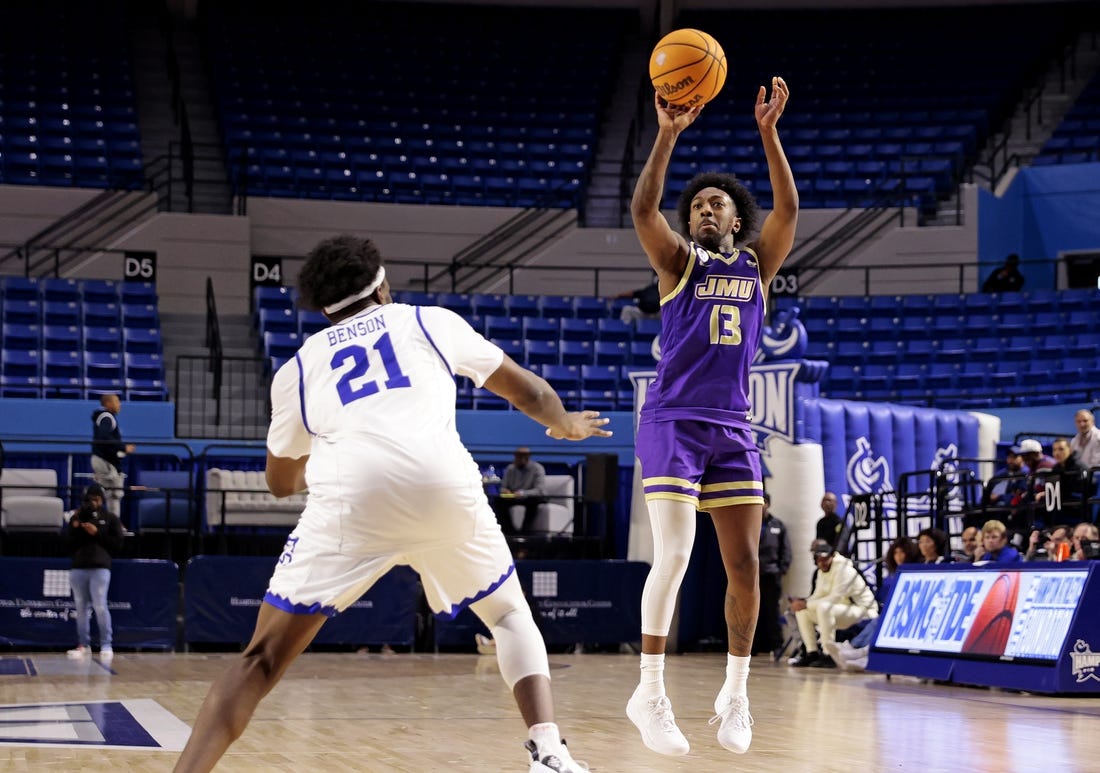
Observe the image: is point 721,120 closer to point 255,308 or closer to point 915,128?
point 915,128

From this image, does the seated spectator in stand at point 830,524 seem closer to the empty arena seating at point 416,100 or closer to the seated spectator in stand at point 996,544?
the seated spectator in stand at point 996,544

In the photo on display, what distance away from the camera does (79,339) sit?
753 inches

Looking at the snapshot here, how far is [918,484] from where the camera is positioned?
1711cm

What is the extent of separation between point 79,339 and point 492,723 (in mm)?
→ 12991

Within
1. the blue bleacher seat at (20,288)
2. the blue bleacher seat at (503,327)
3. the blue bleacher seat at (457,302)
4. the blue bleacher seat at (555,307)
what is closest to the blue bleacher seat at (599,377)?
the blue bleacher seat at (503,327)

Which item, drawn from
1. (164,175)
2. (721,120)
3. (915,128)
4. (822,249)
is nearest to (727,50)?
(721,120)

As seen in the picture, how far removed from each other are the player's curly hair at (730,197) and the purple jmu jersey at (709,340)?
43 cm

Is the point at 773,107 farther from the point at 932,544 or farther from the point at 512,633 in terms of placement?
the point at 932,544

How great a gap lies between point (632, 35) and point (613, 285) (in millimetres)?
7419

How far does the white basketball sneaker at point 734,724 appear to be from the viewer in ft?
18.2

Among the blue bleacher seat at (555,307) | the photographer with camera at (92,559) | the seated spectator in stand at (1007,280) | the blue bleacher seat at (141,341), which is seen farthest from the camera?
the seated spectator in stand at (1007,280)

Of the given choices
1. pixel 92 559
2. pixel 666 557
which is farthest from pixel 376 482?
pixel 92 559

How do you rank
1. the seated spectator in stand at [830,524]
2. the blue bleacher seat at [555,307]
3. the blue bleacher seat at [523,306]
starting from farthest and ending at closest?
the blue bleacher seat at [555,307], the blue bleacher seat at [523,306], the seated spectator in stand at [830,524]

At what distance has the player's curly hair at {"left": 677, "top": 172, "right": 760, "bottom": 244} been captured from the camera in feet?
20.2
